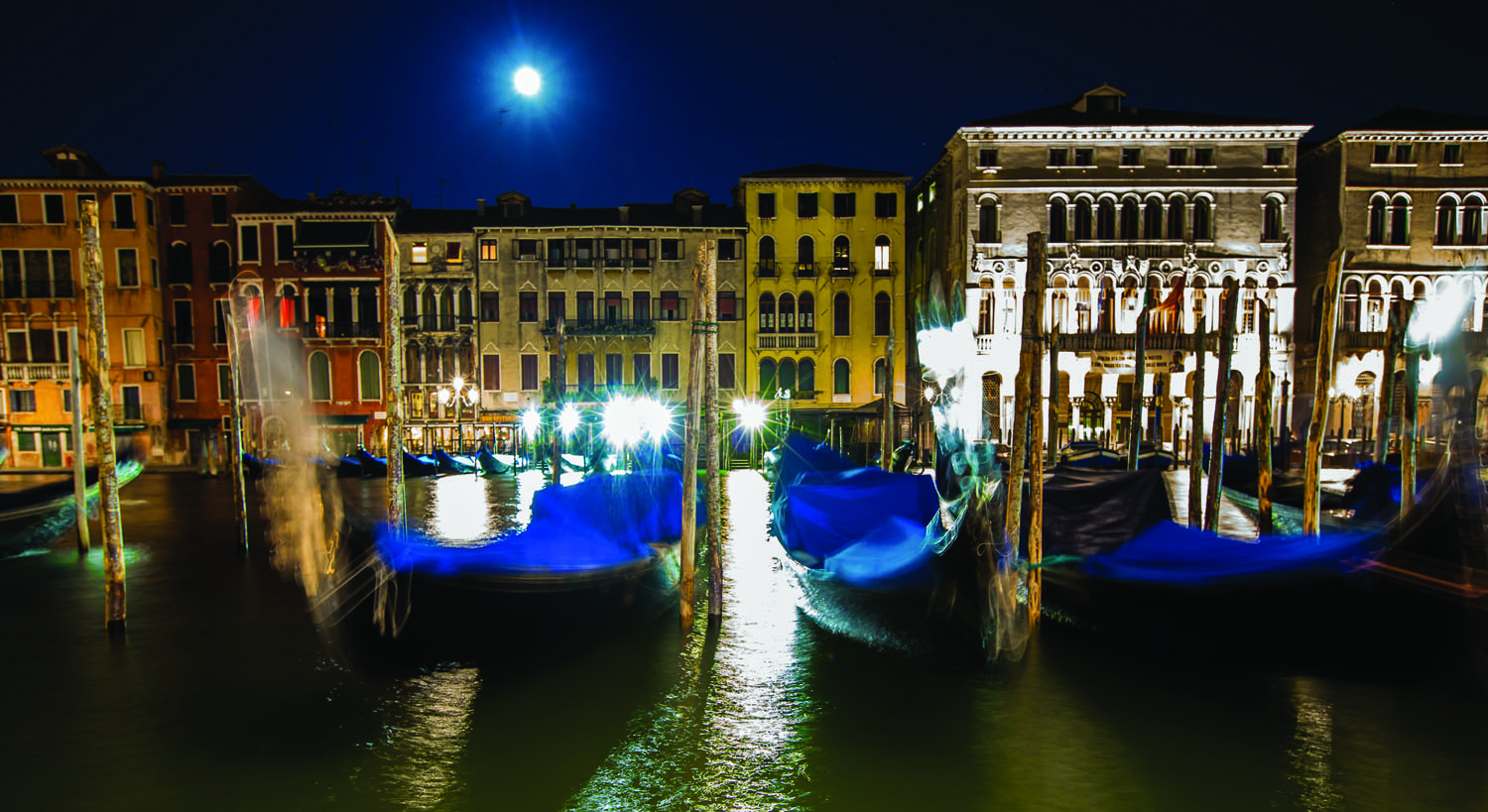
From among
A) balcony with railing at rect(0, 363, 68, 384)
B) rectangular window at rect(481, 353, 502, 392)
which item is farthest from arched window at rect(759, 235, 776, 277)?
balcony with railing at rect(0, 363, 68, 384)

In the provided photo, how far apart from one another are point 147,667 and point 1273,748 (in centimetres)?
873

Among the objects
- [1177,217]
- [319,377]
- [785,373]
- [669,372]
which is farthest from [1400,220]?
[319,377]

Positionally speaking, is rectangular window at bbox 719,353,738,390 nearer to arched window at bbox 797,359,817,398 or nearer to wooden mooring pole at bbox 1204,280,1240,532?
arched window at bbox 797,359,817,398

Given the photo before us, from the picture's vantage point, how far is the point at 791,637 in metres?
8.02

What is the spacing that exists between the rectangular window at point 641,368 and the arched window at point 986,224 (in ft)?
36.2

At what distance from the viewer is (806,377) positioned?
27.8 meters

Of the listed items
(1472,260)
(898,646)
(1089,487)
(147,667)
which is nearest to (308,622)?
(147,667)

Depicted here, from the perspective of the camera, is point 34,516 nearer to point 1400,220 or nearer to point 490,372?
point 490,372

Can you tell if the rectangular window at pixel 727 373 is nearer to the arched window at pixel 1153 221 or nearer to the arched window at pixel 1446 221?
the arched window at pixel 1153 221

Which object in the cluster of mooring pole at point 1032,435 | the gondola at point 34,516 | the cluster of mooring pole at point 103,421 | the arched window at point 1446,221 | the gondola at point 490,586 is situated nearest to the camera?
the gondola at point 490,586

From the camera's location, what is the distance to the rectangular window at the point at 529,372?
2784 cm

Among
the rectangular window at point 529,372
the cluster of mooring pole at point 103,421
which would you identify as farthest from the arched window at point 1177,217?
the cluster of mooring pole at point 103,421

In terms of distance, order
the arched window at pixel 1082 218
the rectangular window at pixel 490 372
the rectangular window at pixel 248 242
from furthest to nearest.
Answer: the rectangular window at pixel 490 372, the rectangular window at pixel 248 242, the arched window at pixel 1082 218

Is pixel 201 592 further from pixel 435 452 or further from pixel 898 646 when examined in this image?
pixel 435 452
